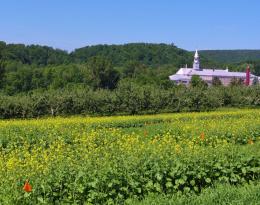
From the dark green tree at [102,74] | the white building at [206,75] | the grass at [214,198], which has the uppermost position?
the grass at [214,198]

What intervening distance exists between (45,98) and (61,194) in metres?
27.6

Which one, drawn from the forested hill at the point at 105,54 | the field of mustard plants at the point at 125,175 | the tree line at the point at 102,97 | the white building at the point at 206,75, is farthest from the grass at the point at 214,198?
the white building at the point at 206,75

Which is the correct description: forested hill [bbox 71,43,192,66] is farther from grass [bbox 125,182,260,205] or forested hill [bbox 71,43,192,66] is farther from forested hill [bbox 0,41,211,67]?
grass [bbox 125,182,260,205]

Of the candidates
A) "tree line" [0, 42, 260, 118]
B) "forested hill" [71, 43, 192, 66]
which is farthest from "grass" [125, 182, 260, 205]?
"forested hill" [71, 43, 192, 66]

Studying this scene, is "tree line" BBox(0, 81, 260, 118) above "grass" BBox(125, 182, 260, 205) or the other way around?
the other way around

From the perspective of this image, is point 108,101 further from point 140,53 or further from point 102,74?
point 140,53

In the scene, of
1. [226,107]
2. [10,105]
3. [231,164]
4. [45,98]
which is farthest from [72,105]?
[231,164]

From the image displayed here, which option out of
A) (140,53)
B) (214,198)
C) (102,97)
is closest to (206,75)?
(140,53)

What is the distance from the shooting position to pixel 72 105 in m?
35.0

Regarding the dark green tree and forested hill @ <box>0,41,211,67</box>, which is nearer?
the dark green tree

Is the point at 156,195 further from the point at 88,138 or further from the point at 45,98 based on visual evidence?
the point at 45,98

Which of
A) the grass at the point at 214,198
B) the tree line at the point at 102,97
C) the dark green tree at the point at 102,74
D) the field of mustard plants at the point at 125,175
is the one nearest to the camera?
the grass at the point at 214,198

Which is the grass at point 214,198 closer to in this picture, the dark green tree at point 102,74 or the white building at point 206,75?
the dark green tree at point 102,74

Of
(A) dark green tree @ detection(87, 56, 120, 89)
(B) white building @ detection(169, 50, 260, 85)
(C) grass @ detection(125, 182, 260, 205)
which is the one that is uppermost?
(C) grass @ detection(125, 182, 260, 205)
